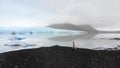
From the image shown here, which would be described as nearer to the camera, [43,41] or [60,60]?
[60,60]

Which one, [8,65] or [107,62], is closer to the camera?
[8,65]

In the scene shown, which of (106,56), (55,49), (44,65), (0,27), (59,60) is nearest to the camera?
(44,65)

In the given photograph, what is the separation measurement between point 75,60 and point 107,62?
140cm

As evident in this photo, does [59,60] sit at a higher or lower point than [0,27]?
lower

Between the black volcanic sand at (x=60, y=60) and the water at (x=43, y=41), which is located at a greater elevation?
the water at (x=43, y=41)

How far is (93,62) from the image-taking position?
8.30 meters

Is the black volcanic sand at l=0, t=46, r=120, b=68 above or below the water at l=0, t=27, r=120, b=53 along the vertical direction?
below

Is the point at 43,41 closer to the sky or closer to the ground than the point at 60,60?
closer to the sky

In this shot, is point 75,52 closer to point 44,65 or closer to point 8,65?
point 44,65

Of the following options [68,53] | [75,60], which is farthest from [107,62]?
[68,53]

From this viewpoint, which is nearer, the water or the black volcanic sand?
the black volcanic sand

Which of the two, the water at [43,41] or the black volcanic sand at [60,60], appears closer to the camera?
the black volcanic sand at [60,60]

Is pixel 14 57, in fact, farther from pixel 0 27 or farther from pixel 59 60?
pixel 0 27

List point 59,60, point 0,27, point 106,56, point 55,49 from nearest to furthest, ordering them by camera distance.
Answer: point 59,60, point 106,56, point 55,49, point 0,27
